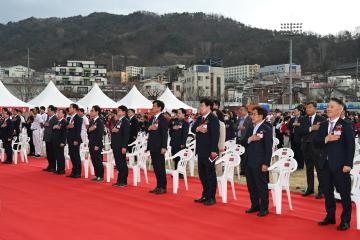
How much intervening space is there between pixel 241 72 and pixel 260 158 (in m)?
91.9

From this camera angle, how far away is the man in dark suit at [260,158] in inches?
243

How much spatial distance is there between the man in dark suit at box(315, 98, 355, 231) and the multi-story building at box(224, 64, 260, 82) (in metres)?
82.7

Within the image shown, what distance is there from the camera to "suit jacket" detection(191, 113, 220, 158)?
278 inches

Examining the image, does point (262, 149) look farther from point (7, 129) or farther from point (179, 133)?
point (7, 129)

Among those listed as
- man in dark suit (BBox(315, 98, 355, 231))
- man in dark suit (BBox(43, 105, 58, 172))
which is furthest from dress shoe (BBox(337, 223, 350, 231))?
man in dark suit (BBox(43, 105, 58, 172))

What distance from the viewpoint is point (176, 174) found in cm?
806

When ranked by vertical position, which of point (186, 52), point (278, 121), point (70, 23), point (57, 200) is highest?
point (70, 23)

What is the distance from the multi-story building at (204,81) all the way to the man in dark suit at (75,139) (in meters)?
60.7

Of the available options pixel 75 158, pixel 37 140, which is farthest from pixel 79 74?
pixel 75 158

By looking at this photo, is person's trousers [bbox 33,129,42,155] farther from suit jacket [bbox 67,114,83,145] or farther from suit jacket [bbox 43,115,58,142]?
suit jacket [bbox 67,114,83,145]

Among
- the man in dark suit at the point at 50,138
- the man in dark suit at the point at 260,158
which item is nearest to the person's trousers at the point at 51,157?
the man in dark suit at the point at 50,138

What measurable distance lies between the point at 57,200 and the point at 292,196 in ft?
13.4

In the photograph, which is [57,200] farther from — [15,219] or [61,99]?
[61,99]

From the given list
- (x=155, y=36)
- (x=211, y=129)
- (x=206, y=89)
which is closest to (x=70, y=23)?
(x=155, y=36)
